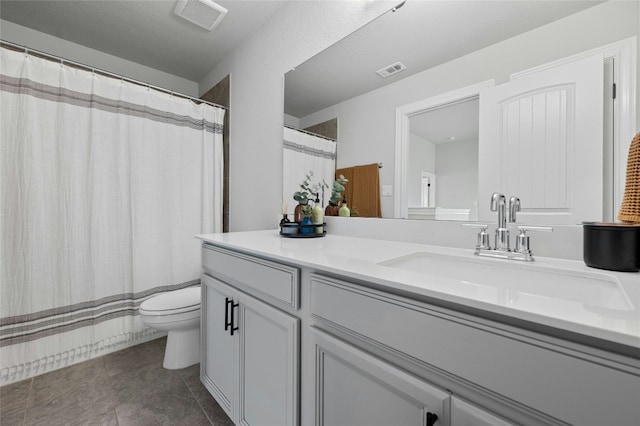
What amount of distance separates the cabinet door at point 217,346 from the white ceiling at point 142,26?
1782 mm

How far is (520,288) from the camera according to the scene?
736 mm

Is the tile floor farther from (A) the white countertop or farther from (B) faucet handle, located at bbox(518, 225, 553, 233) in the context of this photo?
(B) faucet handle, located at bbox(518, 225, 553, 233)

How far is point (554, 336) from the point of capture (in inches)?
16.4

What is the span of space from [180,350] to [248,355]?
0.96 metres

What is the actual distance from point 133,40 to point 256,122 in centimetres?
120

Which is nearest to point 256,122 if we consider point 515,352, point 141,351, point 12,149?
point 12,149

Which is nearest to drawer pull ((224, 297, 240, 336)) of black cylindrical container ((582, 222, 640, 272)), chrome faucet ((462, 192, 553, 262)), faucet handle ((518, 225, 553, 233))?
chrome faucet ((462, 192, 553, 262))

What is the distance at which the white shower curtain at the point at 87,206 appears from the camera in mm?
1548

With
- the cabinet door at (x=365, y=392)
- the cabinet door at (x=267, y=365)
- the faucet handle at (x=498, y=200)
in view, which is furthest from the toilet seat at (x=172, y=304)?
the faucet handle at (x=498, y=200)

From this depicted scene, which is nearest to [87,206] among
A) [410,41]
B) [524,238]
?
[410,41]

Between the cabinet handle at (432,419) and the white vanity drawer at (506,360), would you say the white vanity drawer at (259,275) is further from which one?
the cabinet handle at (432,419)

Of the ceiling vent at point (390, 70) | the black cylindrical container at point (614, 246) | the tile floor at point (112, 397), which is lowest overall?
the tile floor at point (112, 397)

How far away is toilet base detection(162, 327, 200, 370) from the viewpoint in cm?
170

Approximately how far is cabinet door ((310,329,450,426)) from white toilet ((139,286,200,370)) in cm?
117
